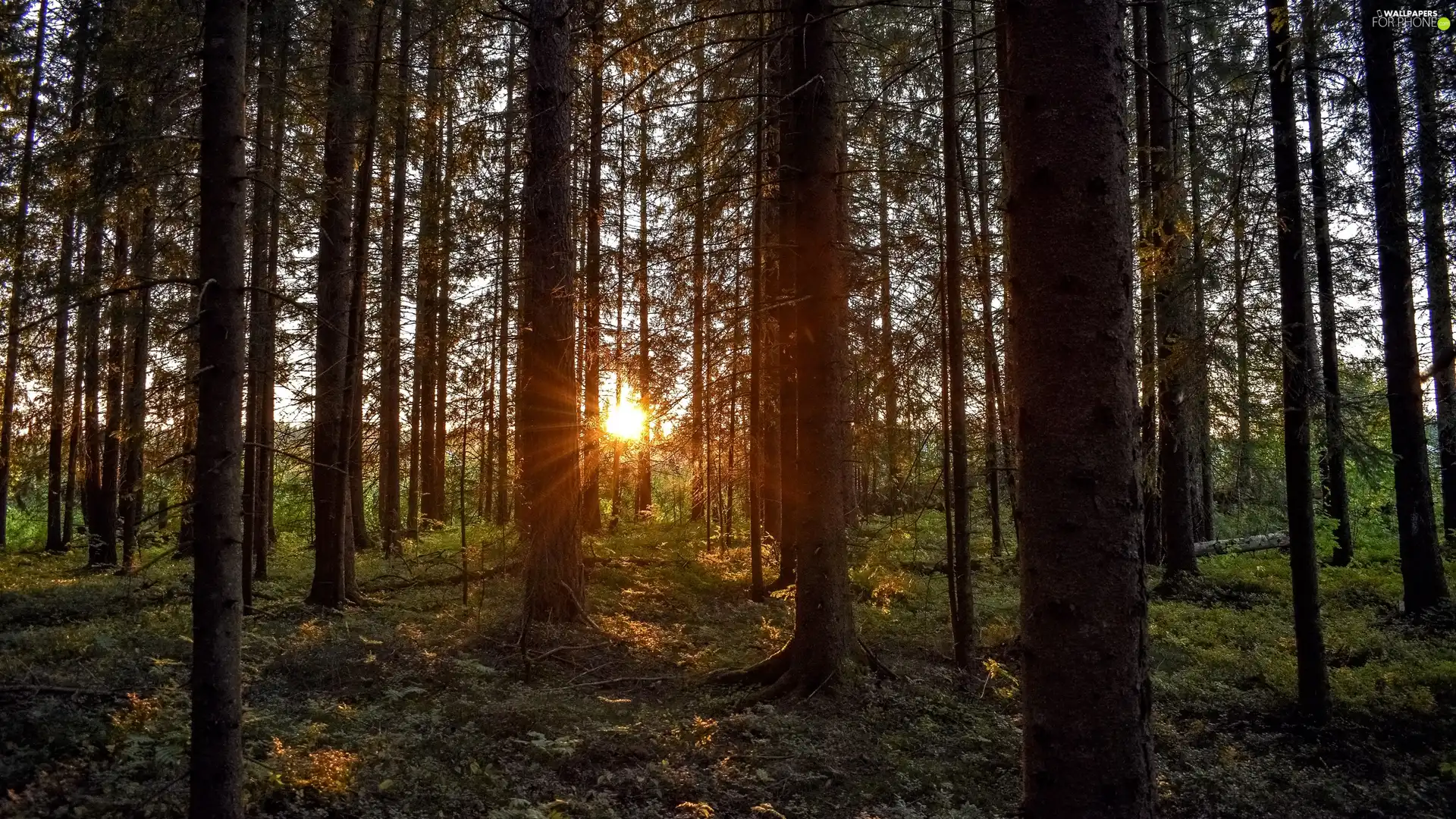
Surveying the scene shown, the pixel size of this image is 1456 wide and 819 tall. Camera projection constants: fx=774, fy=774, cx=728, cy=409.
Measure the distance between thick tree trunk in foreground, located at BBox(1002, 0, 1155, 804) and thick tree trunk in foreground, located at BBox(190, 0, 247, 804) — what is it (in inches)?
171

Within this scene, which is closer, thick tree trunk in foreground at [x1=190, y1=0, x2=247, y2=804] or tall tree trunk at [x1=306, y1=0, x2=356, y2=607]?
thick tree trunk in foreground at [x1=190, y1=0, x2=247, y2=804]

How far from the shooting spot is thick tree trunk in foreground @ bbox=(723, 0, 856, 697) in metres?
8.17

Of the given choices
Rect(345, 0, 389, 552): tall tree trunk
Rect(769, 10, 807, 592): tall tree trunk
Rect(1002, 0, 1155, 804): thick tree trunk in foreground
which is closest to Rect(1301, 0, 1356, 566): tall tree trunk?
Rect(769, 10, 807, 592): tall tree trunk

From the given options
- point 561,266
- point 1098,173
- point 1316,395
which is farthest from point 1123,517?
point 561,266

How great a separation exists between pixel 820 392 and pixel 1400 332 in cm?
987

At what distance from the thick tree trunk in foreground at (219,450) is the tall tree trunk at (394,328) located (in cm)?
821

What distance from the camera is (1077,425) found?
2.46 m

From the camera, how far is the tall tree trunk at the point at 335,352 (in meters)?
11.4

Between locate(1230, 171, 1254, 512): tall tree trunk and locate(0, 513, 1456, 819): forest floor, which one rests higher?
locate(1230, 171, 1254, 512): tall tree trunk

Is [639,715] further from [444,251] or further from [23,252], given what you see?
[23,252]

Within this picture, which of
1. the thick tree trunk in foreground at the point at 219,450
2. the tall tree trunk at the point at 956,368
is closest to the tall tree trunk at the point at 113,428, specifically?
the thick tree trunk in foreground at the point at 219,450

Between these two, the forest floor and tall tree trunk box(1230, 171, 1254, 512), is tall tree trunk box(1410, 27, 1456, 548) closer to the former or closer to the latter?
tall tree trunk box(1230, 171, 1254, 512)

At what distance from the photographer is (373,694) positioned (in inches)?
304

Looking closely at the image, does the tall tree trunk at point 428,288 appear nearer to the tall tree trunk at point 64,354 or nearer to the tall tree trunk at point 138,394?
the tall tree trunk at point 138,394
